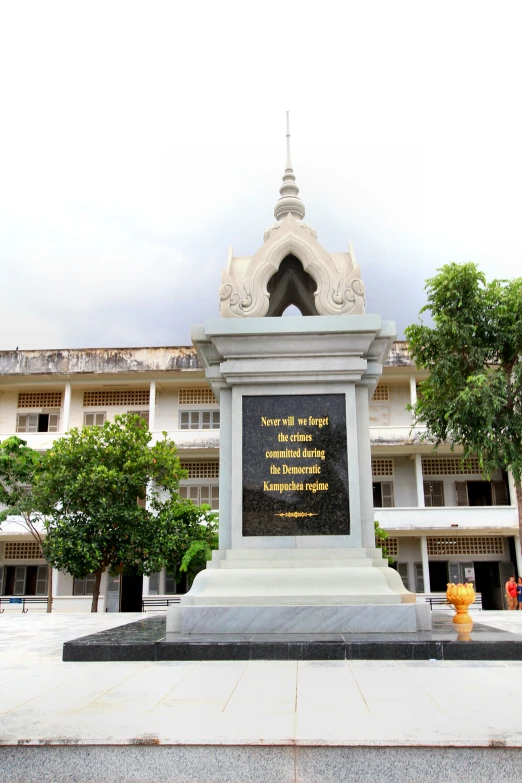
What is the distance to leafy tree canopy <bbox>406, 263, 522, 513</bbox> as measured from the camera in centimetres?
1730

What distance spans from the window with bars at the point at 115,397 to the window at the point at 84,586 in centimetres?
718

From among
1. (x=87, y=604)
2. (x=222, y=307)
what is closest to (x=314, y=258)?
(x=222, y=307)

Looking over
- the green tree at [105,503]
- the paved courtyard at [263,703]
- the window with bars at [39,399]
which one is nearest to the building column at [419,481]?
the green tree at [105,503]

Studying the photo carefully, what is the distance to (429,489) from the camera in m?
28.7

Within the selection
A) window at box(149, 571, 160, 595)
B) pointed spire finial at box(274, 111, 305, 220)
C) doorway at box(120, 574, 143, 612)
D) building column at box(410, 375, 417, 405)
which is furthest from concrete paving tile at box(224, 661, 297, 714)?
building column at box(410, 375, 417, 405)

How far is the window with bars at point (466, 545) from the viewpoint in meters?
27.6

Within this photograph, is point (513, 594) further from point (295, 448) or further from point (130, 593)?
point (295, 448)

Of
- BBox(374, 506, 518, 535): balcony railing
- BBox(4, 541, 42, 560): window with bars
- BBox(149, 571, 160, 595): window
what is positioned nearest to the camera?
BBox(374, 506, 518, 535): balcony railing

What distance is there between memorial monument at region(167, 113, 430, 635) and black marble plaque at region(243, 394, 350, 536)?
0.04 feet

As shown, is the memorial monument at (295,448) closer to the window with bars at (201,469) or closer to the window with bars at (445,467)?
the window with bars at (201,469)

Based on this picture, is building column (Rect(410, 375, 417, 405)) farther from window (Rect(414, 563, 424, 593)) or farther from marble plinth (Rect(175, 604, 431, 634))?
marble plinth (Rect(175, 604, 431, 634))

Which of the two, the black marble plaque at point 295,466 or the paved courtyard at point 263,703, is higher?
the black marble plaque at point 295,466

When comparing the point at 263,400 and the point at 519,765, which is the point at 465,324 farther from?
the point at 519,765

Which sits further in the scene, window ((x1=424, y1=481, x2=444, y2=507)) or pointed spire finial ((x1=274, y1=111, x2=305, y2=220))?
window ((x1=424, y1=481, x2=444, y2=507))
